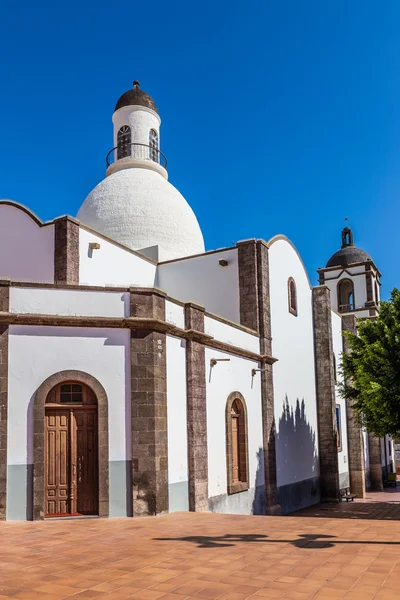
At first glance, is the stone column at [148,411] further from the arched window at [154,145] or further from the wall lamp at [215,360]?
the arched window at [154,145]

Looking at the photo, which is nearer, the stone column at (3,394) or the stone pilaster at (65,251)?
the stone column at (3,394)

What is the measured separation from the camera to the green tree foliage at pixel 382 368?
48.1 feet

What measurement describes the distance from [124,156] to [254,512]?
13.4 metres

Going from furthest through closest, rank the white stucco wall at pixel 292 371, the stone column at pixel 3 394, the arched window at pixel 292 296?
1. the arched window at pixel 292 296
2. the white stucco wall at pixel 292 371
3. the stone column at pixel 3 394

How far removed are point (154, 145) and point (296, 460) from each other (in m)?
12.4

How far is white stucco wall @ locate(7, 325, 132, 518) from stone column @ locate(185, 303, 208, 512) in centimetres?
184

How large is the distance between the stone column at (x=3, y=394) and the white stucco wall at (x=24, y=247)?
312 centimetres

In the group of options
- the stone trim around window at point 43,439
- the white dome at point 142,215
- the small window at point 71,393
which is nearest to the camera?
the stone trim around window at point 43,439

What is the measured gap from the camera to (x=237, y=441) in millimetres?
15625

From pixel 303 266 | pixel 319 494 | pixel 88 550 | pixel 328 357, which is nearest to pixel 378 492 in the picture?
pixel 319 494

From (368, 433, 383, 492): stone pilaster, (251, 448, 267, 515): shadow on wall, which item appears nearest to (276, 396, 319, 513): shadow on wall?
(251, 448, 267, 515): shadow on wall

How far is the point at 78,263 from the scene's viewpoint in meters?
14.5

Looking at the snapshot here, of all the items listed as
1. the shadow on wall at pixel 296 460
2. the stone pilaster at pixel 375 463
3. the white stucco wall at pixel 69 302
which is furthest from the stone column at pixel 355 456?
the white stucco wall at pixel 69 302

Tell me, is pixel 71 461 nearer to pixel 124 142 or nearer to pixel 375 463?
pixel 124 142
